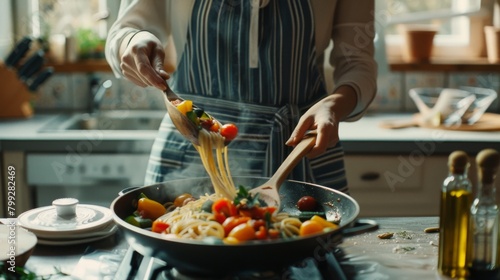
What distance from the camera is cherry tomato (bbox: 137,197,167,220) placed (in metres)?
1.34

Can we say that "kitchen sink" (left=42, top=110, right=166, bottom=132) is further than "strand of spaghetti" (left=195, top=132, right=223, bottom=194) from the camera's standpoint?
Yes

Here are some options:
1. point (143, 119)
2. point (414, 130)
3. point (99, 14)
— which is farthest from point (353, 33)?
point (99, 14)

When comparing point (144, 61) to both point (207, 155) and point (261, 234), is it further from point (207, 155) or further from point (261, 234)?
point (261, 234)

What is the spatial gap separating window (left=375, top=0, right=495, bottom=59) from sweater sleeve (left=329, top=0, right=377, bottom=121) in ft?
4.01

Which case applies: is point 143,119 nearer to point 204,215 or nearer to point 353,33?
point 353,33

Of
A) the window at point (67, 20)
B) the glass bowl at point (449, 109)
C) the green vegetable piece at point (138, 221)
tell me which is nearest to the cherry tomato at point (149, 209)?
the green vegetable piece at point (138, 221)

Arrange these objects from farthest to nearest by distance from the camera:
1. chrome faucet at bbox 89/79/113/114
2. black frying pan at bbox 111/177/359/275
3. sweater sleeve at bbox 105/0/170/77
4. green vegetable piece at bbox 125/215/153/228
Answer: chrome faucet at bbox 89/79/113/114
sweater sleeve at bbox 105/0/170/77
green vegetable piece at bbox 125/215/153/228
black frying pan at bbox 111/177/359/275

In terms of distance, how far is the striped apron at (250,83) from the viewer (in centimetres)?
175

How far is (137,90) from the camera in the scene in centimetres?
301

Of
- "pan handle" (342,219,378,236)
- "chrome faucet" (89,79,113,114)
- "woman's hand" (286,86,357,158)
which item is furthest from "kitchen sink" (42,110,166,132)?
"pan handle" (342,219,378,236)

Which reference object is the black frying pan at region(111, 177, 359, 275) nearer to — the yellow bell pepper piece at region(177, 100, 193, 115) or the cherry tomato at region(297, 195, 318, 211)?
the cherry tomato at region(297, 195, 318, 211)

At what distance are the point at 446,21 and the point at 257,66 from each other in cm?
161

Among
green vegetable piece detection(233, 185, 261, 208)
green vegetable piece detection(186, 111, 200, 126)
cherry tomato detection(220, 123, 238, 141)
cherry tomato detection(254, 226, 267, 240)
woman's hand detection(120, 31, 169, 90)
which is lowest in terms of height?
cherry tomato detection(254, 226, 267, 240)

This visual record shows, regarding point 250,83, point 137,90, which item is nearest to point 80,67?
point 137,90
